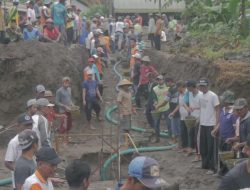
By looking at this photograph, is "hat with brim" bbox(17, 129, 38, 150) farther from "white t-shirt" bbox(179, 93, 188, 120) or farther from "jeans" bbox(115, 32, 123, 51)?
"jeans" bbox(115, 32, 123, 51)

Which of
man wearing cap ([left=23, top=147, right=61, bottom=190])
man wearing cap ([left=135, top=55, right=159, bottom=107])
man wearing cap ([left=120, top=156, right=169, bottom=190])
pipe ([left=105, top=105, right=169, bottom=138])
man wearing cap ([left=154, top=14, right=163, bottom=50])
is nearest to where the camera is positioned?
man wearing cap ([left=120, top=156, right=169, bottom=190])

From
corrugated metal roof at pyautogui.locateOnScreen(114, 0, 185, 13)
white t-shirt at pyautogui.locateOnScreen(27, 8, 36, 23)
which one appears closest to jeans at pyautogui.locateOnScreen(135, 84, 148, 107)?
white t-shirt at pyautogui.locateOnScreen(27, 8, 36, 23)

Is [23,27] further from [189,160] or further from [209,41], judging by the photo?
[189,160]

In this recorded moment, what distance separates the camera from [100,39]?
2528 cm

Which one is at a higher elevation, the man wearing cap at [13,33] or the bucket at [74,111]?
the man wearing cap at [13,33]

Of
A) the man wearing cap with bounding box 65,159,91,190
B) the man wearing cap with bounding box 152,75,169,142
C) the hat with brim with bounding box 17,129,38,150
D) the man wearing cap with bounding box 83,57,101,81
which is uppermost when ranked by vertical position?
the man wearing cap with bounding box 65,159,91,190

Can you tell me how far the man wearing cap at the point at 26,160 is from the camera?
7.25 metres

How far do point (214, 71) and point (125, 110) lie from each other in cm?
267

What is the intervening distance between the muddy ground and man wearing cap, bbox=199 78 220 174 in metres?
0.83

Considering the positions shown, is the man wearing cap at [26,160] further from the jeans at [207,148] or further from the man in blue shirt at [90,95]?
the man in blue shirt at [90,95]

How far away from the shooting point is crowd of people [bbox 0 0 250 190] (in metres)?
6.51

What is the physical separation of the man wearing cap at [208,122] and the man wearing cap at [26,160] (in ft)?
22.2

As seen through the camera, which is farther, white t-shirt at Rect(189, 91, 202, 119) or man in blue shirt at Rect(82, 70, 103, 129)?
man in blue shirt at Rect(82, 70, 103, 129)

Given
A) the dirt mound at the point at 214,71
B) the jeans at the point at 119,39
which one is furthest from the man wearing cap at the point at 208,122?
the jeans at the point at 119,39
